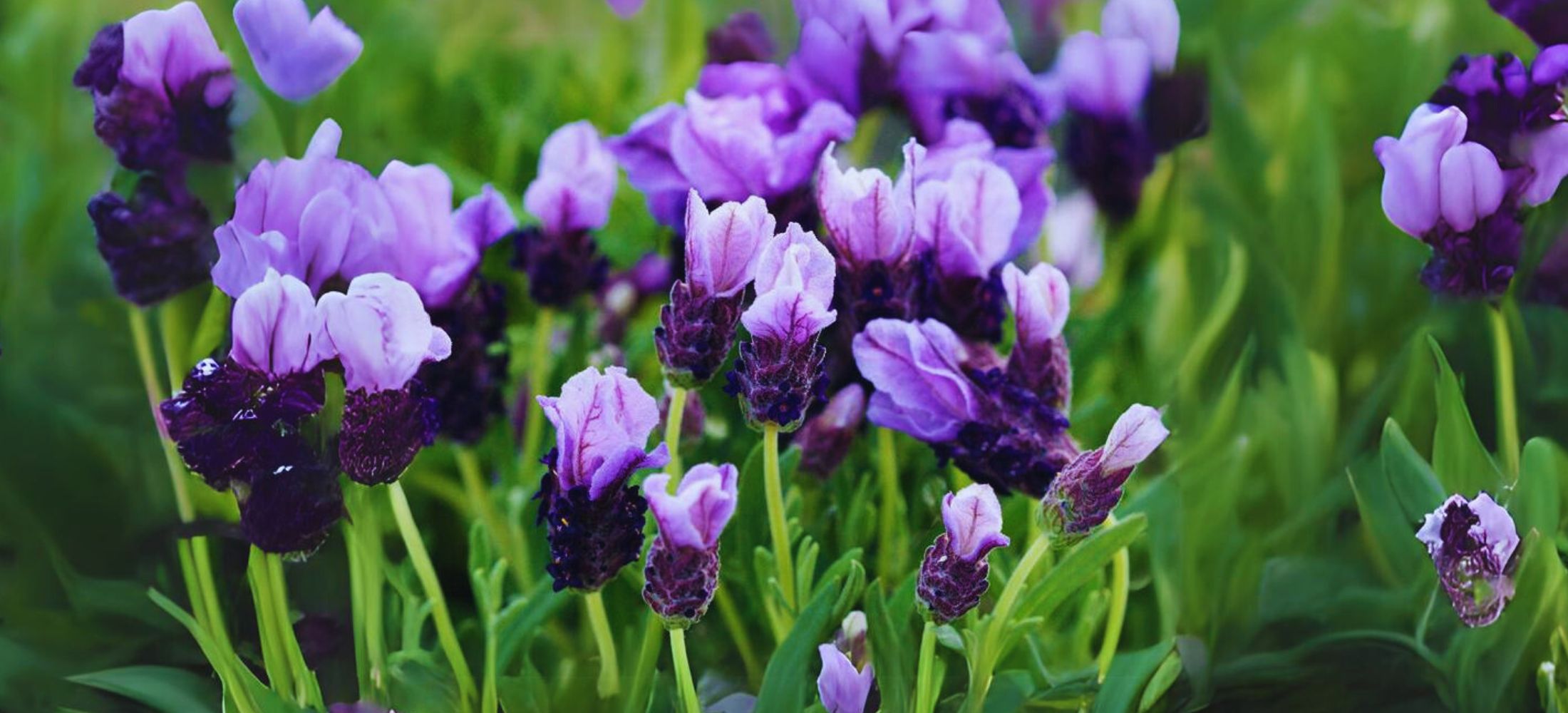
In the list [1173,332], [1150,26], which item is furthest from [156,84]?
[1173,332]

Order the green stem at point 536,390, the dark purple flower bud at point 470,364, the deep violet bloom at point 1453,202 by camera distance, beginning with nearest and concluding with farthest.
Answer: the deep violet bloom at point 1453,202 < the dark purple flower bud at point 470,364 < the green stem at point 536,390

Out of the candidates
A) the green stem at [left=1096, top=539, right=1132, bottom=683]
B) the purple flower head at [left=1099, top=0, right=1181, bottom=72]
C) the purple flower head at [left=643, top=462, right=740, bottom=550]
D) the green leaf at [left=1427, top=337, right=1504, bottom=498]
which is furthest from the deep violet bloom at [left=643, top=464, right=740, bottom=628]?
the purple flower head at [left=1099, top=0, right=1181, bottom=72]

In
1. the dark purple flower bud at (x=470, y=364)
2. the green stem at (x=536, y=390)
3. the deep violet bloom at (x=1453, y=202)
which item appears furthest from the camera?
the green stem at (x=536, y=390)

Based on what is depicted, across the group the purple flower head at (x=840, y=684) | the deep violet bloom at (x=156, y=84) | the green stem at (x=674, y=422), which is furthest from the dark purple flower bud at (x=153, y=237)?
the purple flower head at (x=840, y=684)

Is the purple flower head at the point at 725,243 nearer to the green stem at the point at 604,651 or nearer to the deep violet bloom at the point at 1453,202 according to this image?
the green stem at the point at 604,651

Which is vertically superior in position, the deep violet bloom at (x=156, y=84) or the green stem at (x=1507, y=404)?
the deep violet bloom at (x=156, y=84)

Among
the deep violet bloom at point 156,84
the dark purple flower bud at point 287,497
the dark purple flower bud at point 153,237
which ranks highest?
the deep violet bloom at point 156,84

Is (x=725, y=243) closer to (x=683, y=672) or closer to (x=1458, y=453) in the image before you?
(x=683, y=672)
